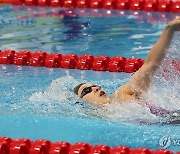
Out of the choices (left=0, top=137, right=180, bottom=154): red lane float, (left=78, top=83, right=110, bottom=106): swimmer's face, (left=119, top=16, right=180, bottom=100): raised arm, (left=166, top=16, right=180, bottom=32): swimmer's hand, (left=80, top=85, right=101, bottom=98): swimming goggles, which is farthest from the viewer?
(left=80, top=85, right=101, bottom=98): swimming goggles

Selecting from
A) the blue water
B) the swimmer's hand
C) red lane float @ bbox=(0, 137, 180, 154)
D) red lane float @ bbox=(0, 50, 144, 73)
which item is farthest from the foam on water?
red lane float @ bbox=(0, 50, 144, 73)

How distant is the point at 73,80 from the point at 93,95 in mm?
1078

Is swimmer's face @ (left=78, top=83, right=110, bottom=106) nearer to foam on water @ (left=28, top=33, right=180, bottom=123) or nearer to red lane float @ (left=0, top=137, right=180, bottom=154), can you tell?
foam on water @ (left=28, top=33, right=180, bottom=123)

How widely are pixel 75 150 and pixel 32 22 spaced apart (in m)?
4.45

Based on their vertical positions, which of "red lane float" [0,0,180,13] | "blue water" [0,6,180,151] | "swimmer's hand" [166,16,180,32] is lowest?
"blue water" [0,6,180,151]

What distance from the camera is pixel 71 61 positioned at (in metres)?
5.71

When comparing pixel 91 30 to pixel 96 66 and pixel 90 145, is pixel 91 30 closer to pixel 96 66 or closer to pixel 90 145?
pixel 96 66

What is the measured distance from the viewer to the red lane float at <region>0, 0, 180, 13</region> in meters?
7.79

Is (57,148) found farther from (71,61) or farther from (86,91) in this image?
(71,61)

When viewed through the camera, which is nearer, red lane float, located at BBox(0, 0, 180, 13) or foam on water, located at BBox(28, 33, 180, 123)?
foam on water, located at BBox(28, 33, 180, 123)

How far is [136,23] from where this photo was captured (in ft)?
24.1

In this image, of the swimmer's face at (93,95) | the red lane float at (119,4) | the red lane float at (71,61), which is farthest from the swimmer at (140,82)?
the red lane float at (119,4)

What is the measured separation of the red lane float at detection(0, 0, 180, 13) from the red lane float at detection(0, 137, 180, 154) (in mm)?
4702

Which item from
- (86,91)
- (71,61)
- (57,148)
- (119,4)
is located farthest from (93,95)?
(119,4)
